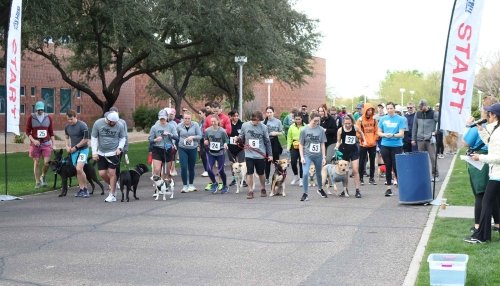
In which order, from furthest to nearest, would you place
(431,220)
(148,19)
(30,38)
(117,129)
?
(30,38)
(148,19)
(117,129)
(431,220)

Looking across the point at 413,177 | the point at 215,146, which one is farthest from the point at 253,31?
the point at 413,177

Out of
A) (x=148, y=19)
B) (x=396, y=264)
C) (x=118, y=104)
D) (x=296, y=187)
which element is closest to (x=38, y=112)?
(x=296, y=187)

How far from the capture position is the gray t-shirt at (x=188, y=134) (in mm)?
17875

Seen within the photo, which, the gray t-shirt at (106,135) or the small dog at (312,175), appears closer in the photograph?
the gray t-shirt at (106,135)

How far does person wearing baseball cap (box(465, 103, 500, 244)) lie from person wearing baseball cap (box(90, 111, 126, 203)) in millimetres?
7920

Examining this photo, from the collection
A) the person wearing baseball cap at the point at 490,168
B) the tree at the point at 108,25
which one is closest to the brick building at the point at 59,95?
the tree at the point at 108,25

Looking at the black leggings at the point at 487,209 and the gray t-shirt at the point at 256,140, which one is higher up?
the gray t-shirt at the point at 256,140

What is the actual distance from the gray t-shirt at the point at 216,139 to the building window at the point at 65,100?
4070cm

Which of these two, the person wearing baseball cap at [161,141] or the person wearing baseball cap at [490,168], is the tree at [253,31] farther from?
the person wearing baseball cap at [490,168]

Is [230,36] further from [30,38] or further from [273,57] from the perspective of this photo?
[30,38]

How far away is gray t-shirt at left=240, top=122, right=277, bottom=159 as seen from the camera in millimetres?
16938

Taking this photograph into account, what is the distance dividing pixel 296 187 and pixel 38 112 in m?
6.14

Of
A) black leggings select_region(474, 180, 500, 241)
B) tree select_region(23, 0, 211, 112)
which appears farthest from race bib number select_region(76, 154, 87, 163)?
black leggings select_region(474, 180, 500, 241)

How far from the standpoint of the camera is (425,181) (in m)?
14.9
